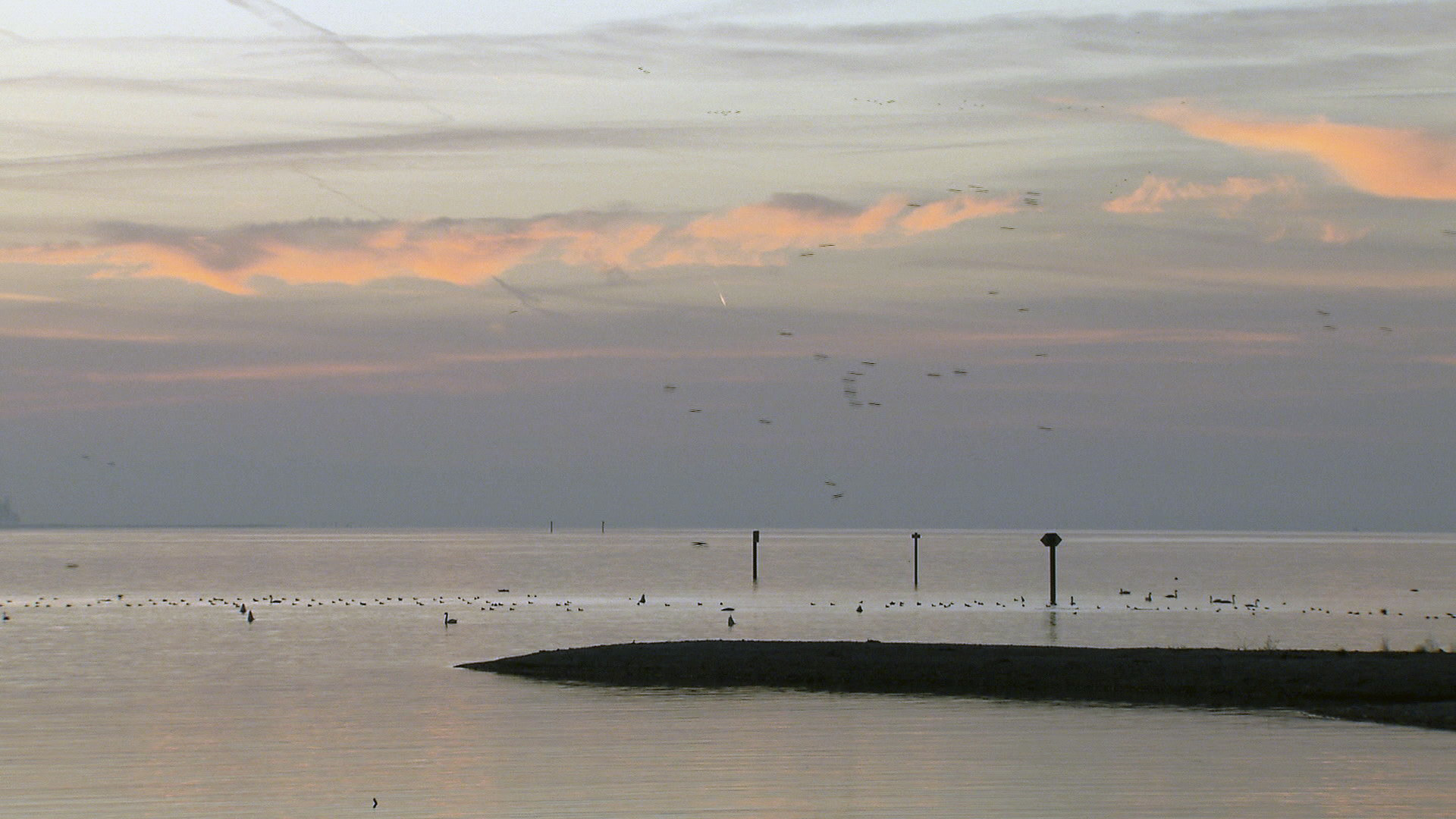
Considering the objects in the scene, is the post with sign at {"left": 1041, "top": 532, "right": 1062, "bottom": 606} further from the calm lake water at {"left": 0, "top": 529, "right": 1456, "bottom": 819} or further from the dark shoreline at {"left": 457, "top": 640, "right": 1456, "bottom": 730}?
the dark shoreline at {"left": 457, "top": 640, "right": 1456, "bottom": 730}

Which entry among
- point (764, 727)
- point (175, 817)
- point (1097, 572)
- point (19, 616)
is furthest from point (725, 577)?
point (175, 817)

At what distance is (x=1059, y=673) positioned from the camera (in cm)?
5175

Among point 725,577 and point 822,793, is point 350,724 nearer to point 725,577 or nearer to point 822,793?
point 822,793

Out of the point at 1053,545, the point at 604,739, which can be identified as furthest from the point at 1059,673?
the point at 1053,545

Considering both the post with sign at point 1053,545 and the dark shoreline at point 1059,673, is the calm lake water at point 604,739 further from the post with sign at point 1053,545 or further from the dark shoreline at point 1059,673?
the post with sign at point 1053,545

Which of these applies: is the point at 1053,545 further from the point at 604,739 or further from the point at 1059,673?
the point at 604,739

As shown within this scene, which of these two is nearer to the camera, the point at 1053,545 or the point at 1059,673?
the point at 1059,673

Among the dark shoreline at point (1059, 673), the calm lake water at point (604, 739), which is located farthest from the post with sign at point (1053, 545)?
the dark shoreline at point (1059, 673)

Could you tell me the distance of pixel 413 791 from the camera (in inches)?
1321

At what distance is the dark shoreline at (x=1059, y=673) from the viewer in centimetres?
4578

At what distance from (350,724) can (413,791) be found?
12814 mm

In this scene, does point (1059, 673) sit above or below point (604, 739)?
above

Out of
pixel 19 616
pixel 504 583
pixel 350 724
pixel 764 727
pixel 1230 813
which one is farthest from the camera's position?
pixel 504 583

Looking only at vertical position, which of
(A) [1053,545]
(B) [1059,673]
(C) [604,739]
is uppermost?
(A) [1053,545]
